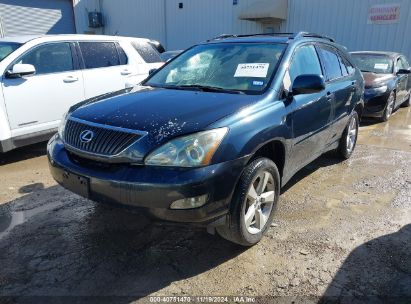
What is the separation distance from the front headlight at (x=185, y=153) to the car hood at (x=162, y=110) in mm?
58

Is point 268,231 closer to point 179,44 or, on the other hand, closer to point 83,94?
point 83,94

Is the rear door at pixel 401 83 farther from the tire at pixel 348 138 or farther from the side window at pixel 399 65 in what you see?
the tire at pixel 348 138

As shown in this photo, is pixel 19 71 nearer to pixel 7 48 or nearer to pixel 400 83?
pixel 7 48

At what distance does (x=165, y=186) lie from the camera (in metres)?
2.33

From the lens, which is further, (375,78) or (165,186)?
(375,78)

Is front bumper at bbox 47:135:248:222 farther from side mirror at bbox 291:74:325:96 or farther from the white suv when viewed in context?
the white suv

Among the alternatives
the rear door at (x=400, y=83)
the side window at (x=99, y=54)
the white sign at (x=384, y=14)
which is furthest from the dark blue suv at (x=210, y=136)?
the white sign at (x=384, y=14)

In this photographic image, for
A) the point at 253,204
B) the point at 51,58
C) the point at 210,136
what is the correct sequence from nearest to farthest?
the point at 210,136 → the point at 253,204 → the point at 51,58

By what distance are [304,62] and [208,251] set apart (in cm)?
211

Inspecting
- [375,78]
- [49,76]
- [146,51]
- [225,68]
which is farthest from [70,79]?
[375,78]

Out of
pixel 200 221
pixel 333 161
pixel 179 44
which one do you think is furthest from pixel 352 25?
pixel 200 221

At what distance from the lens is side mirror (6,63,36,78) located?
4.72 metres

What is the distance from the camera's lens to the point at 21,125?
4949 millimetres

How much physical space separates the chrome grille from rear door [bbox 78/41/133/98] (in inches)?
123
